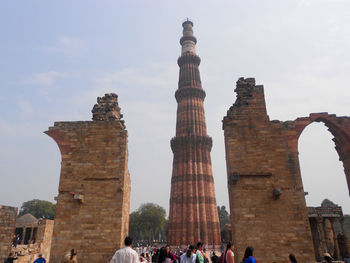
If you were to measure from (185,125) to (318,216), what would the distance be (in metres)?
15.9

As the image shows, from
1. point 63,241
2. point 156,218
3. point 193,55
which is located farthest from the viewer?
point 156,218

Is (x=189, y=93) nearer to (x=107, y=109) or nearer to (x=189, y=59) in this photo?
(x=189, y=59)

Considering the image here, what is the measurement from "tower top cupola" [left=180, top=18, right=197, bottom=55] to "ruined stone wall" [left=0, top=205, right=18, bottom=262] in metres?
23.3

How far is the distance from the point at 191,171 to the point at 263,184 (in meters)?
15.5

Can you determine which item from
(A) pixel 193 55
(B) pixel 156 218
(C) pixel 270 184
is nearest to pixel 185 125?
(A) pixel 193 55

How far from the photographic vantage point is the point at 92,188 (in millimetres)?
8648

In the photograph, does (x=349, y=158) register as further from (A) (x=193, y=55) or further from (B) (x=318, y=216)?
(A) (x=193, y=55)

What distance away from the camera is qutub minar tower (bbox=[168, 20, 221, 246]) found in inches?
882

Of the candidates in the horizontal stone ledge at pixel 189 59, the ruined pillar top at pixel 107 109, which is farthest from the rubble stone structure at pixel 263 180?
the horizontal stone ledge at pixel 189 59

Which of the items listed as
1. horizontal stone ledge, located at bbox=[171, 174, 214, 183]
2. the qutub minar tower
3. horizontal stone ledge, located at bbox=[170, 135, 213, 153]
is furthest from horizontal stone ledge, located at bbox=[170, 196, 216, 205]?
horizontal stone ledge, located at bbox=[170, 135, 213, 153]

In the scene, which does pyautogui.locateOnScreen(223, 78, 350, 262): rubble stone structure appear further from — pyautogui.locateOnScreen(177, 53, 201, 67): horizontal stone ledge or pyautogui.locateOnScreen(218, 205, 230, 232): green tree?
pyautogui.locateOnScreen(218, 205, 230, 232): green tree

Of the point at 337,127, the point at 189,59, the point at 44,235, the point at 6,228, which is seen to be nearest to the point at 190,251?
the point at 6,228

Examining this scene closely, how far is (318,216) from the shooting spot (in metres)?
11.2

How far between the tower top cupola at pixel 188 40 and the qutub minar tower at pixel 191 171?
0.45 feet
